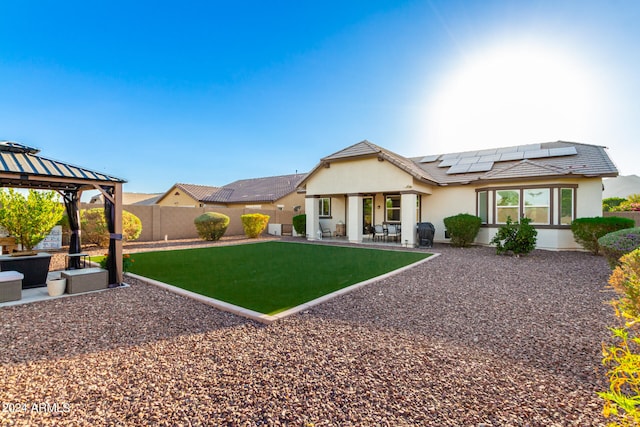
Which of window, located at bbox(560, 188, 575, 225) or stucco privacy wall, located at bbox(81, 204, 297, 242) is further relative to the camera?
stucco privacy wall, located at bbox(81, 204, 297, 242)

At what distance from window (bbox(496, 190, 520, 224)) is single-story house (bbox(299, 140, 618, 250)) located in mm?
42

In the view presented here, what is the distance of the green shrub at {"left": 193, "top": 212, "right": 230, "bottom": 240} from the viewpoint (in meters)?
16.7

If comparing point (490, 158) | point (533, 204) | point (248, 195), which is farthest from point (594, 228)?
point (248, 195)

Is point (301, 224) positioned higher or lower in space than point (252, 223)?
lower

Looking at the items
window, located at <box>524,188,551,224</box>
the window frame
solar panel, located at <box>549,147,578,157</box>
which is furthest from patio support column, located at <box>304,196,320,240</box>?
solar panel, located at <box>549,147,578,157</box>

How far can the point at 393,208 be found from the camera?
58.3 feet

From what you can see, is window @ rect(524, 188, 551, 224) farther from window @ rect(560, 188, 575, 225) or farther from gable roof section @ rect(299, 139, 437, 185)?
gable roof section @ rect(299, 139, 437, 185)

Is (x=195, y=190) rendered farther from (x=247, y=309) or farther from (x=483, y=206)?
(x=247, y=309)

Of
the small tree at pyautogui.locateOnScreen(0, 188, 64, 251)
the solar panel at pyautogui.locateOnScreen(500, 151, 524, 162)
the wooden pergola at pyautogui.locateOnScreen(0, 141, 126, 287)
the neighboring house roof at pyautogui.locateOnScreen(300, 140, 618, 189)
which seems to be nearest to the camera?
the wooden pergola at pyautogui.locateOnScreen(0, 141, 126, 287)

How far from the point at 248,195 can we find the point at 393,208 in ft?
56.5

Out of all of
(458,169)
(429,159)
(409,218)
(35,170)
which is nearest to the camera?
(35,170)

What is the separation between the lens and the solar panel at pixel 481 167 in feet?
51.6

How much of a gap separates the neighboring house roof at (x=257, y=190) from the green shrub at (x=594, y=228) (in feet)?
65.4

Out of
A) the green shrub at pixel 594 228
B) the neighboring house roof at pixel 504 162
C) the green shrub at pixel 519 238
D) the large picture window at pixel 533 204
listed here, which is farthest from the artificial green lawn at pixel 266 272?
the green shrub at pixel 594 228
